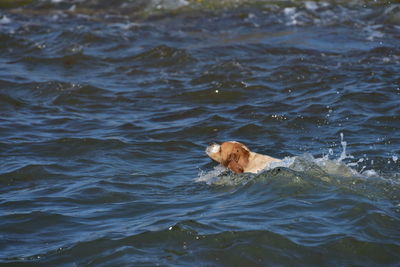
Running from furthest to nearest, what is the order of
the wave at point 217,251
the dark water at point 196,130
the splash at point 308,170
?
the splash at point 308,170, the dark water at point 196,130, the wave at point 217,251

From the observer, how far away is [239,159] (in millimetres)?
9062

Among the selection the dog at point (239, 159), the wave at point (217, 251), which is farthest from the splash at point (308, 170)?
the wave at point (217, 251)

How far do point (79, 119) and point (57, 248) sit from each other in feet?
17.0

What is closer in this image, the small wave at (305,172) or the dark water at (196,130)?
the dark water at (196,130)

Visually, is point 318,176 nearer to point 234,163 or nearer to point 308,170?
point 308,170

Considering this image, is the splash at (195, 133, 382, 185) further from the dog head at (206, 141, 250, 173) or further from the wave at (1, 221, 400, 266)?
the wave at (1, 221, 400, 266)

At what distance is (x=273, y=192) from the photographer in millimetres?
8055

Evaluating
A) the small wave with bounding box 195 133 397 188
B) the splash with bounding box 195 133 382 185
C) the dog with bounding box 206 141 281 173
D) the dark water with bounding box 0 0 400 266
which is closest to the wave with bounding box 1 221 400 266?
the dark water with bounding box 0 0 400 266

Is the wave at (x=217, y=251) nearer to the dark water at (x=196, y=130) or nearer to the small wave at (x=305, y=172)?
the dark water at (x=196, y=130)

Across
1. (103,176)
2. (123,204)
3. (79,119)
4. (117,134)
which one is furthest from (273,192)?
(79,119)

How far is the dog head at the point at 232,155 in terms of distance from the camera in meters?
9.05

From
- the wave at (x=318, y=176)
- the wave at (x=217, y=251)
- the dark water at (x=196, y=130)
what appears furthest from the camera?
the wave at (x=318, y=176)

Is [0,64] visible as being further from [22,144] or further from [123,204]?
[123,204]

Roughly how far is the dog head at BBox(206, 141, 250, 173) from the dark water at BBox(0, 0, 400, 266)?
0.58 feet
